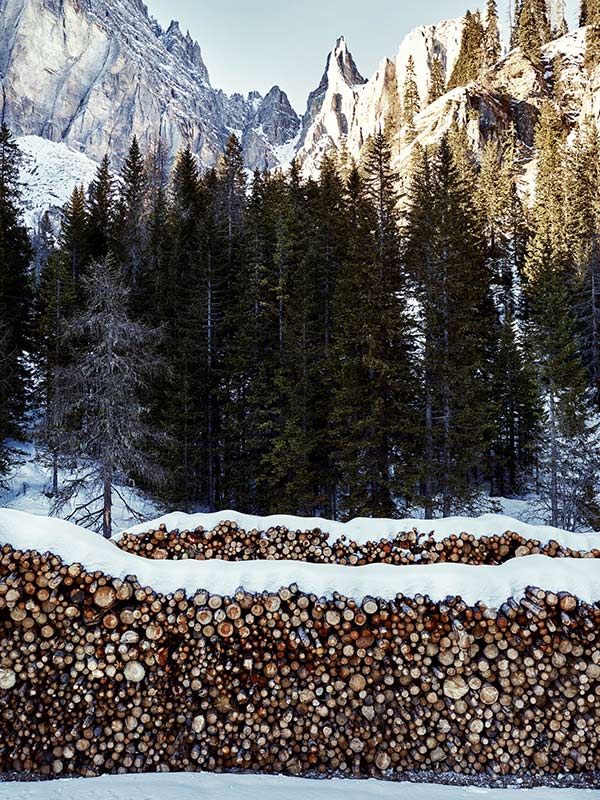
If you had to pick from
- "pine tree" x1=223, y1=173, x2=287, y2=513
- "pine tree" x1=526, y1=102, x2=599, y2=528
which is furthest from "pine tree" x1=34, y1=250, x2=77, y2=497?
"pine tree" x1=526, y1=102, x2=599, y2=528

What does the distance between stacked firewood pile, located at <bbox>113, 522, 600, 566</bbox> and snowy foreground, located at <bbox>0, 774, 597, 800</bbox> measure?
257cm

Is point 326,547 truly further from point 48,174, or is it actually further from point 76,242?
point 48,174

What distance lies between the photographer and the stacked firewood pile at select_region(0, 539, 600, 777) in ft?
13.6

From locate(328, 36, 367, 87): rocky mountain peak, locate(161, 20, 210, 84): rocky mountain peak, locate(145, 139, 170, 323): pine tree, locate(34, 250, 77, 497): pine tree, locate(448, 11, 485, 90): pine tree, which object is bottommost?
locate(34, 250, 77, 497): pine tree

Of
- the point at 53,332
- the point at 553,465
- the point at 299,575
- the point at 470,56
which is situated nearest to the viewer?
the point at 299,575

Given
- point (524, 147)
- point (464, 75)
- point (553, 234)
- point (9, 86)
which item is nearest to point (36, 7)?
point (9, 86)

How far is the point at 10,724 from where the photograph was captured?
414 cm

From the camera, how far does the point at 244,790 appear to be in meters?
3.77

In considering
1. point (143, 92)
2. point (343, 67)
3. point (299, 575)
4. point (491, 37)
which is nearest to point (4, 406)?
point (299, 575)

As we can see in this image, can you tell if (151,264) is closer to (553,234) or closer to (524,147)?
(553,234)

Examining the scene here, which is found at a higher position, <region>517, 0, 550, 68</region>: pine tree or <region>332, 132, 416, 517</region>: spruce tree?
<region>517, 0, 550, 68</region>: pine tree

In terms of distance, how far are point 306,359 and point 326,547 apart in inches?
545

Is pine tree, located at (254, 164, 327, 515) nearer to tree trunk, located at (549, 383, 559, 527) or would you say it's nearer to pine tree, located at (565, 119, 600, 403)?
tree trunk, located at (549, 383, 559, 527)

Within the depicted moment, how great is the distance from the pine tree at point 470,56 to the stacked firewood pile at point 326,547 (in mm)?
81964
